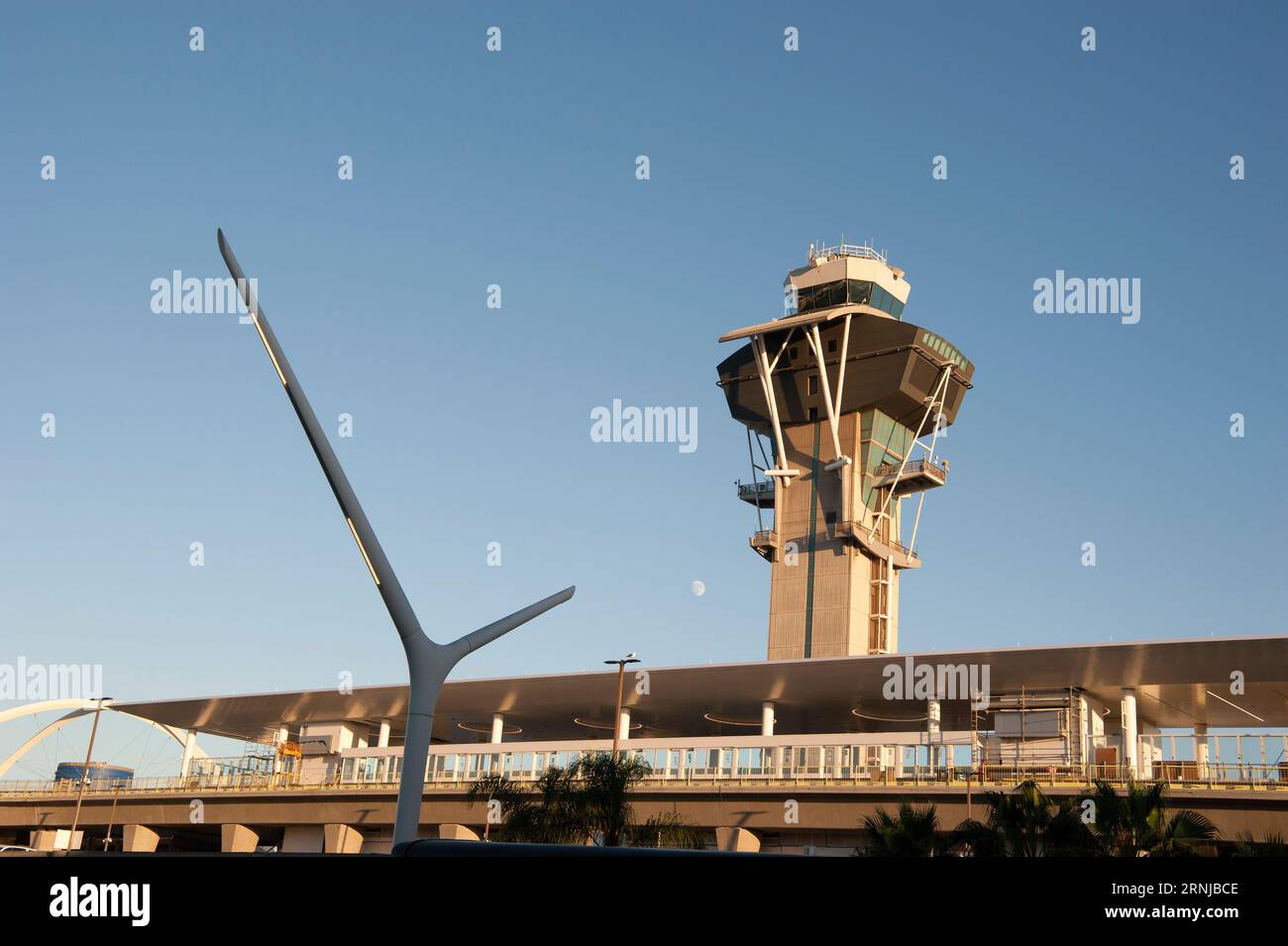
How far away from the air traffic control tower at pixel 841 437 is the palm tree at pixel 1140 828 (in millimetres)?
54775

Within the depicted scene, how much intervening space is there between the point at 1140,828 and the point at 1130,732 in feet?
102

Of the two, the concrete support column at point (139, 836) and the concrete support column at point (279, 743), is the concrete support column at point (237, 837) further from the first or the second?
the concrete support column at point (139, 836)

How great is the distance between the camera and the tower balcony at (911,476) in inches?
3775

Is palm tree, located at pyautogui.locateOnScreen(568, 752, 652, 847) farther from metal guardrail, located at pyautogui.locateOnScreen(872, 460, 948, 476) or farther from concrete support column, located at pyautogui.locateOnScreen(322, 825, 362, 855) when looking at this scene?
metal guardrail, located at pyautogui.locateOnScreen(872, 460, 948, 476)

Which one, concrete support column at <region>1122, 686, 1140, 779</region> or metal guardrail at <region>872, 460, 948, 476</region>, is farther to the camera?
metal guardrail at <region>872, 460, 948, 476</region>

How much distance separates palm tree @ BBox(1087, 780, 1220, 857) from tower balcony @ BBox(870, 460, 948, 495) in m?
61.9

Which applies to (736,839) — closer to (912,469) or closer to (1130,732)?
(1130,732)

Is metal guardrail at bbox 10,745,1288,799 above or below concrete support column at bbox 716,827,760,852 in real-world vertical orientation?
above

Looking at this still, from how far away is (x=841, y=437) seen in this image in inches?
3839

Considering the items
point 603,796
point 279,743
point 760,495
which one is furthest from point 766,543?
point 603,796

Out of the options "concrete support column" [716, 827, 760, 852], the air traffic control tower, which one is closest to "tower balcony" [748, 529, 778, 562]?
the air traffic control tower

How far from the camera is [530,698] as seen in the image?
261ft

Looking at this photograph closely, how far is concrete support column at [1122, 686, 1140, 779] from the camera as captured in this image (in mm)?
60562

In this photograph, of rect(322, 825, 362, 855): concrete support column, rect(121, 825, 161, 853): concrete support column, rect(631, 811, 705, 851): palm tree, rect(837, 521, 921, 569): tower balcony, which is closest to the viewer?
rect(631, 811, 705, 851): palm tree
